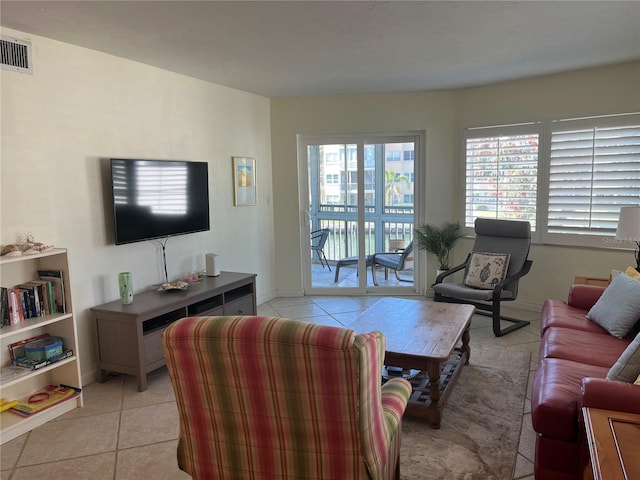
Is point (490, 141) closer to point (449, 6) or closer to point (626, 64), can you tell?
point (626, 64)

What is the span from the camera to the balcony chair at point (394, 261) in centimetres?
553

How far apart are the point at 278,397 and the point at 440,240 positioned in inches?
160

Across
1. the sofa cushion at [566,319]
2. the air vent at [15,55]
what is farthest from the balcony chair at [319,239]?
the air vent at [15,55]

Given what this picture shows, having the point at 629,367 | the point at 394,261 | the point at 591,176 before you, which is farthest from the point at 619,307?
the point at 394,261

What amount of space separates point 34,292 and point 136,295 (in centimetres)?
86

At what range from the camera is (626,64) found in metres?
4.16

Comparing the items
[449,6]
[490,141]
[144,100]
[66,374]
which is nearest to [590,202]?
[490,141]

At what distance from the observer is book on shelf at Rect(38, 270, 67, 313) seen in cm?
291

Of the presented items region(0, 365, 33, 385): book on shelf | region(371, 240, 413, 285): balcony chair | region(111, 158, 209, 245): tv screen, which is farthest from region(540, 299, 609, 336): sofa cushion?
region(0, 365, 33, 385): book on shelf

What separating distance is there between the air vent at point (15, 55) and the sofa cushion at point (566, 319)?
378cm

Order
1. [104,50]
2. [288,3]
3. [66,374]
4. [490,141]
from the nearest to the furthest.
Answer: [288,3], [66,374], [104,50], [490,141]

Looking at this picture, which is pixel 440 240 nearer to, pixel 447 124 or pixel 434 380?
pixel 447 124

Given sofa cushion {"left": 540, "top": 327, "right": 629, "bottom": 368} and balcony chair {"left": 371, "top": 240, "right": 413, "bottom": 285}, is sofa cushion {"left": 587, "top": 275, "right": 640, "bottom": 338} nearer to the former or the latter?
sofa cushion {"left": 540, "top": 327, "right": 629, "bottom": 368}

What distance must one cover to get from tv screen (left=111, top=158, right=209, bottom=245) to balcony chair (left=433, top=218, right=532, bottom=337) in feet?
7.92
